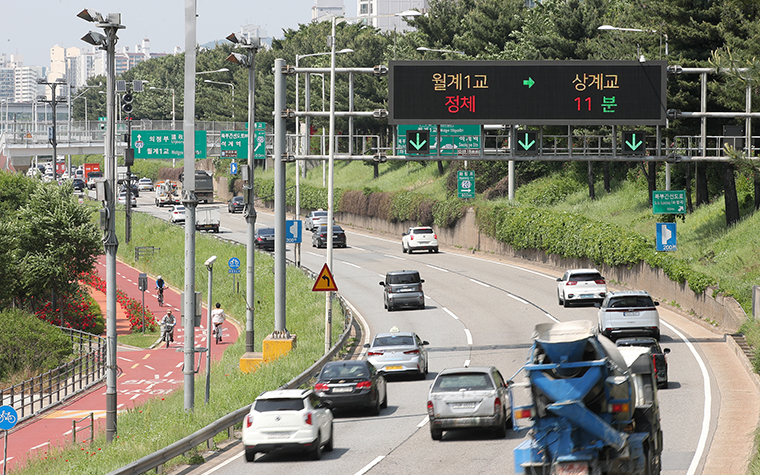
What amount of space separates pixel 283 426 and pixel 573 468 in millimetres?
7682

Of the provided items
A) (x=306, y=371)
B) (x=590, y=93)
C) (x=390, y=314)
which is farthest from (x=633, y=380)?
(x=390, y=314)

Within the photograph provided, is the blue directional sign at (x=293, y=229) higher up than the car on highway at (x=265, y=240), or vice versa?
the blue directional sign at (x=293, y=229)

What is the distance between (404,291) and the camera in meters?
43.8

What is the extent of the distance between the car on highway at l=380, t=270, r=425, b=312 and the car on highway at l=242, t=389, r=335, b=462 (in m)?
24.4

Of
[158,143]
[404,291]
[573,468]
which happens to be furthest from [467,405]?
[158,143]

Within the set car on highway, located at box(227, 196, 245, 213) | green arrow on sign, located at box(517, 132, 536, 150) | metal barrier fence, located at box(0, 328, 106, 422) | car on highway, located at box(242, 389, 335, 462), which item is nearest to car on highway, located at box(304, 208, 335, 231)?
car on highway, located at box(227, 196, 245, 213)

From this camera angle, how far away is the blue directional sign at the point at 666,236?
132 feet

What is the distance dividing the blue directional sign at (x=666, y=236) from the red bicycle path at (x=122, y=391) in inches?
789

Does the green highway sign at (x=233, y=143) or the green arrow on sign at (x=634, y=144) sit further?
the green highway sign at (x=233, y=143)

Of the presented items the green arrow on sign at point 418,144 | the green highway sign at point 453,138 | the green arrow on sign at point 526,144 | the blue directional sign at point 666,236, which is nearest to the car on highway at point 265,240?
the green highway sign at point 453,138

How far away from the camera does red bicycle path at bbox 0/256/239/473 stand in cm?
2967

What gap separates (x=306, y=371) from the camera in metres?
27.5

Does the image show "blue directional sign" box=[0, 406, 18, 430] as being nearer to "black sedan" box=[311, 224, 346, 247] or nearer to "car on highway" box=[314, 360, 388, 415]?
"car on highway" box=[314, 360, 388, 415]

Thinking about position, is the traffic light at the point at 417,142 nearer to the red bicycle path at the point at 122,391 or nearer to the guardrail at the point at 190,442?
the guardrail at the point at 190,442
